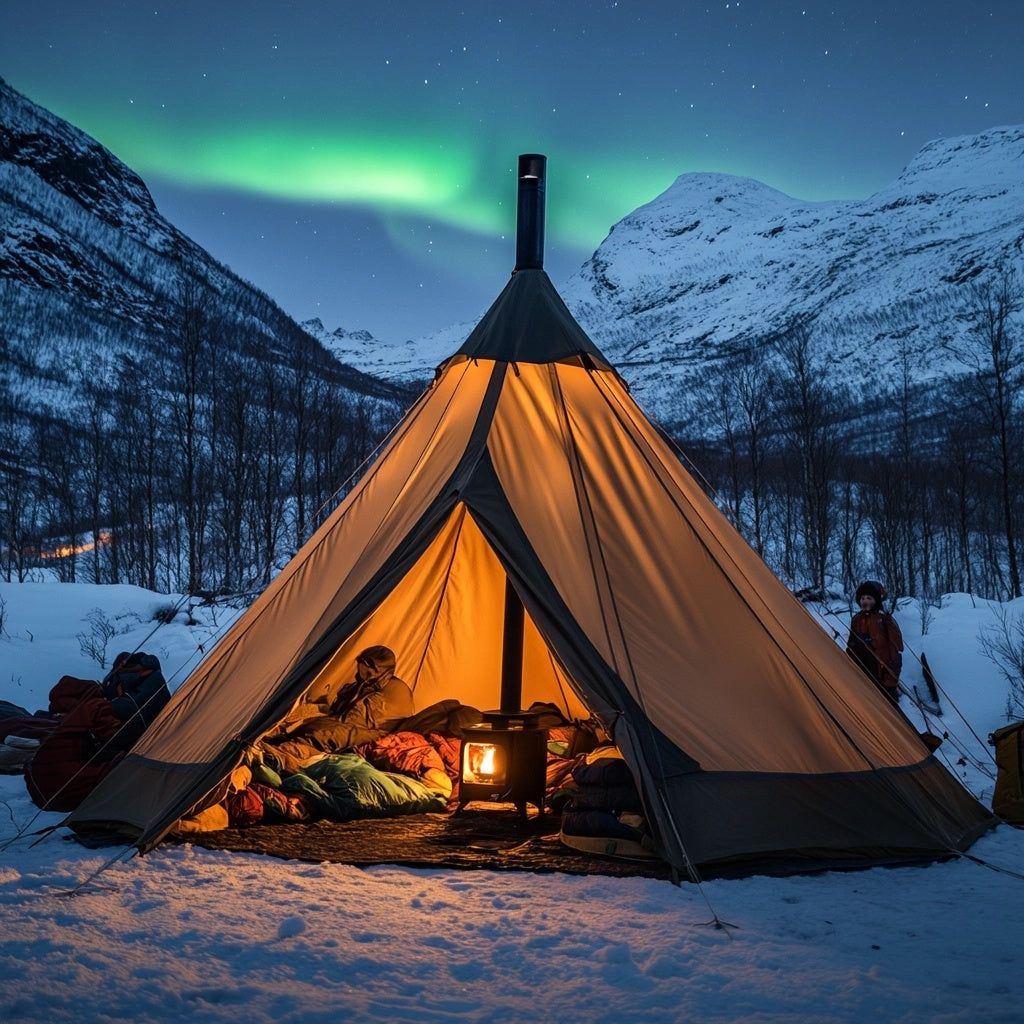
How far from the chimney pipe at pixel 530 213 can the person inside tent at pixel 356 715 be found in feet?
11.5

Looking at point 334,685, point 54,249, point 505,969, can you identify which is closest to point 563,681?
point 334,685

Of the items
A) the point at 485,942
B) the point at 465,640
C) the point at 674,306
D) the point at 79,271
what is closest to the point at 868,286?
the point at 674,306

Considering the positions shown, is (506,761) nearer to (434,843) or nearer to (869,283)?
(434,843)

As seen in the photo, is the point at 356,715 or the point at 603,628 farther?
the point at 356,715

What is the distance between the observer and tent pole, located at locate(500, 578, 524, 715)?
6848 millimetres

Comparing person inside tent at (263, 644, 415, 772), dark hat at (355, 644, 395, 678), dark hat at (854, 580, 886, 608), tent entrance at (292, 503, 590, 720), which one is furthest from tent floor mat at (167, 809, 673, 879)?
dark hat at (854, 580, 886, 608)

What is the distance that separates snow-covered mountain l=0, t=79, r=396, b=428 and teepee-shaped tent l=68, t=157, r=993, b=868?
5364 centimetres

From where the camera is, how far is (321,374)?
35844mm

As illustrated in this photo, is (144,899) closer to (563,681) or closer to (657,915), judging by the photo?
(657,915)

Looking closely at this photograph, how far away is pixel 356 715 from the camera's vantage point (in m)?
7.90

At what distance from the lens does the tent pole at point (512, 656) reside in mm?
6848

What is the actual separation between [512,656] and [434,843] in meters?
1.74

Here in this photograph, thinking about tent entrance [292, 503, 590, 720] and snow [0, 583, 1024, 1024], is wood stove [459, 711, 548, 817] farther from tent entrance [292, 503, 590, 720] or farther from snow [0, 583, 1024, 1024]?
tent entrance [292, 503, 590, 720]

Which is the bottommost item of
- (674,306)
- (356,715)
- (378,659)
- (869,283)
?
(356,715)
